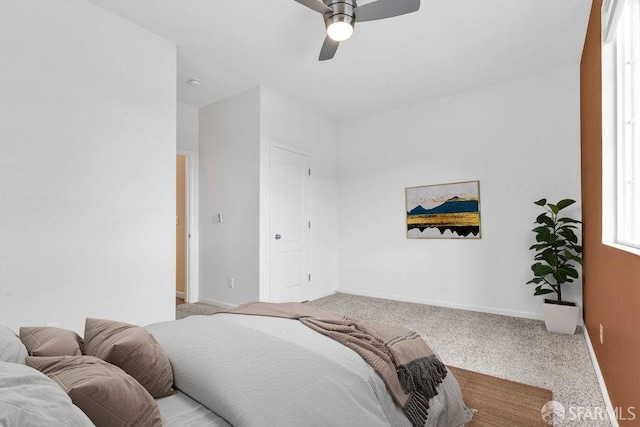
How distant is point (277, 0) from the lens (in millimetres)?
2635

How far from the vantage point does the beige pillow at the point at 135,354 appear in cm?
108

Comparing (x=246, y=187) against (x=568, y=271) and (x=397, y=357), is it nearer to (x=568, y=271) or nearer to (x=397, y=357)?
(x=397, y=357)

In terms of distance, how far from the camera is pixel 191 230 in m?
4.77

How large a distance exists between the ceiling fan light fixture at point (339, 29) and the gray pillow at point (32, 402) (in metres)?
2.50

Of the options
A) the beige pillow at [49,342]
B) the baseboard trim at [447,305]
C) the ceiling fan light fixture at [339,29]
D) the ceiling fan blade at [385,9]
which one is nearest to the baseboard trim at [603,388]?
the baseboard trim at [447,305]

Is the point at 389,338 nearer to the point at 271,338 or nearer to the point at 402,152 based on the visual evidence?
the point at 271,338

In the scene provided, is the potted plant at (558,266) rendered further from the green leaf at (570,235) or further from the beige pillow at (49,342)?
the beige pillow at (49,342)

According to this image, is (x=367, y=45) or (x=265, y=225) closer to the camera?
(x=367, y=45)

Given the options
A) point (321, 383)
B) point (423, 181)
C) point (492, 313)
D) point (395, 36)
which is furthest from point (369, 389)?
point (423, 181)

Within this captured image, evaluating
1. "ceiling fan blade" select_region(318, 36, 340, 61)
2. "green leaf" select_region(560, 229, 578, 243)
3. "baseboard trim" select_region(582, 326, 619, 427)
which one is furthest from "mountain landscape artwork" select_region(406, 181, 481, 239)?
"ceiling fan blade" select_region(318, 36, 340, 61)

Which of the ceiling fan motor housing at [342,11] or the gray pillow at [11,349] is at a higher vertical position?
the ceiling fan motor housing at [342,11]

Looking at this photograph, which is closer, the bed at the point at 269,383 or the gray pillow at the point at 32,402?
the gray pillow at the point at 32,402

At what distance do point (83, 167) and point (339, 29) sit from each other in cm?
221

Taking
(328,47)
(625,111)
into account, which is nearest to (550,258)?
(625,111)
